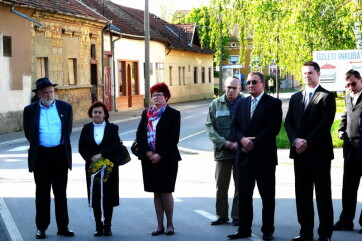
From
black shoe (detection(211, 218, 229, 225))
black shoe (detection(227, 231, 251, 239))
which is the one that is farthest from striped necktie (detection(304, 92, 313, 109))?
black shoe (detection(211, 218, 229, 225))

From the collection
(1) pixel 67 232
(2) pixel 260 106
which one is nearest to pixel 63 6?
(1) pixel 67 232

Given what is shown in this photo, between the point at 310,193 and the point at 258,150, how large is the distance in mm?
737

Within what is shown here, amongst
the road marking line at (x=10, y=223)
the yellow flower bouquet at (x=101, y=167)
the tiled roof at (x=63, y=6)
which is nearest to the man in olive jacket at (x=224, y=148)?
the yellow flower bouquet at (x=101, y=167)

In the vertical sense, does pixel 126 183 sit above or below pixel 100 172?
below

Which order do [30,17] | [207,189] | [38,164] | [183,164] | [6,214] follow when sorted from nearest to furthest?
[38,164] < [6,214] < [207,189] < [183,164] < [30,17]

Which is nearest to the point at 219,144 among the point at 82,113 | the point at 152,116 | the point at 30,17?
the point at 152,116

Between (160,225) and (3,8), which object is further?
(3,8)

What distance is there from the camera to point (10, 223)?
940 cm

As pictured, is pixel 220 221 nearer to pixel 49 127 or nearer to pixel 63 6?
pixel 49 127

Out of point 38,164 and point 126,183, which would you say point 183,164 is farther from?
point 38,164

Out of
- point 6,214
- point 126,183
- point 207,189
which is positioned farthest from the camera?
point 126,183

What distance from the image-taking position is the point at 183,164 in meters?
16.6

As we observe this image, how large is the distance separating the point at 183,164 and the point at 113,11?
111 ft

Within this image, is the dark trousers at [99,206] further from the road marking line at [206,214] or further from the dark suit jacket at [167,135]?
the road marking line at [206,214]
